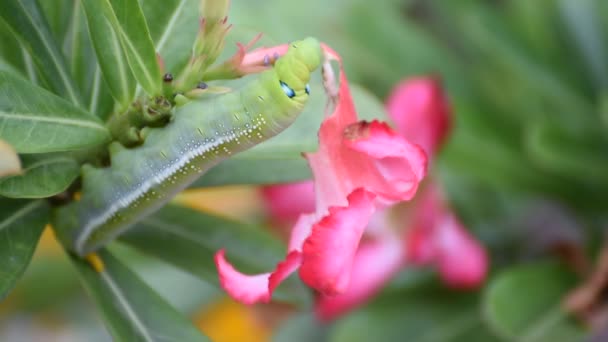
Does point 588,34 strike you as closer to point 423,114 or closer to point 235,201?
point 423,114

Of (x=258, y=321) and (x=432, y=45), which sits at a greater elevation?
(x=432, y=45)

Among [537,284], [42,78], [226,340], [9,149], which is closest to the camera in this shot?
[9,149]

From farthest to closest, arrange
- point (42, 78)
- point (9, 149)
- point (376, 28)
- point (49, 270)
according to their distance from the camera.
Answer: point (49, 270)
point (376, 28)
point (42, 78)
point (9, 149)

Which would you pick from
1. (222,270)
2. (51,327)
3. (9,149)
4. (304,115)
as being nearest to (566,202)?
(304,115)

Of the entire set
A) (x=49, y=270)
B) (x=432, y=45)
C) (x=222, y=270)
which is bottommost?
(x=49, y=270)

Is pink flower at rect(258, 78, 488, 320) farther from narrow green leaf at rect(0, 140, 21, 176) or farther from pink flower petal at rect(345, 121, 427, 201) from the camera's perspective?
narrow green leaf at rect(0, 140, 21, 176)

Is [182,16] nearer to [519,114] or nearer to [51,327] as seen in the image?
[519,114]

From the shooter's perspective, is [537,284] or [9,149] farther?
[537,284]

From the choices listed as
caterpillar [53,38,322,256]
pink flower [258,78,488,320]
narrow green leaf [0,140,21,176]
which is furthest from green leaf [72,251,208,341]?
pink flower [258,78,488,320]
